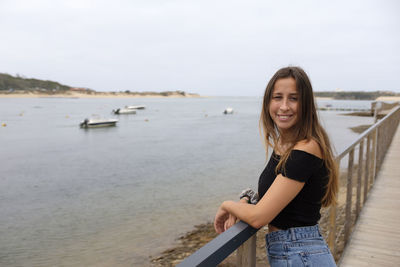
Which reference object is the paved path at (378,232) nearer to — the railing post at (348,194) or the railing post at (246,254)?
the railing post at (348,194)

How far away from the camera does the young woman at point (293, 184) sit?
1.21 meters

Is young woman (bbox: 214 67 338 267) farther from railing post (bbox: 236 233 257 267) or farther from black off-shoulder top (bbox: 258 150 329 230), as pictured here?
railing post (bbox: 236 233 257 267)

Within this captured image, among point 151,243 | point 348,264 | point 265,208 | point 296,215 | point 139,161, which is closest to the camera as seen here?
point 265,208

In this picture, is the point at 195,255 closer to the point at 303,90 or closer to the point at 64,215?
the point at 303,90

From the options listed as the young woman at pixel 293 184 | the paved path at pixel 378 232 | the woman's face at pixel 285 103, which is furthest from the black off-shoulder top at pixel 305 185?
the paved path at pixel 378 232

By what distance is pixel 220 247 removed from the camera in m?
0.93

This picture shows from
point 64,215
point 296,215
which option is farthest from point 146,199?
point 296,215

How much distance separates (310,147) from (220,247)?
0.60m

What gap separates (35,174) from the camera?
15.1 metres

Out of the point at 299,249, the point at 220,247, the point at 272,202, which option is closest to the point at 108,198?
the point at 299,249

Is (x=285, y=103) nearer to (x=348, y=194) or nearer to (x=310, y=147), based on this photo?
(x=310, y=147)

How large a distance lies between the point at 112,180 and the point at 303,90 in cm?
1334

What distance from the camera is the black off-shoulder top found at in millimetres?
1212

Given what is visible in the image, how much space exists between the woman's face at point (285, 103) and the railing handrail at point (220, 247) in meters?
0.55
